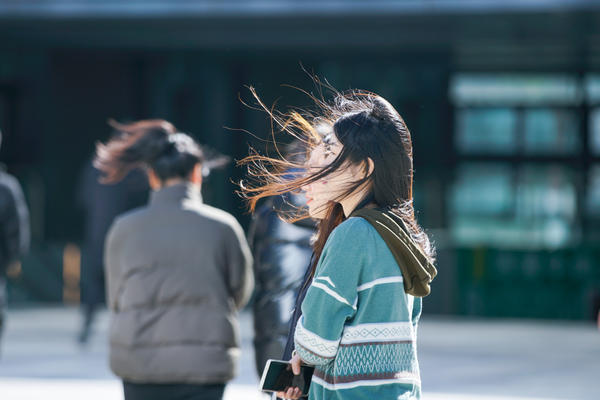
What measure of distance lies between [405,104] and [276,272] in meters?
11.3

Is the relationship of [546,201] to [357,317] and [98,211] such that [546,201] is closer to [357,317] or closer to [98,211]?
[98,211]

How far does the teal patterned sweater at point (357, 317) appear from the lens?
2.43 m

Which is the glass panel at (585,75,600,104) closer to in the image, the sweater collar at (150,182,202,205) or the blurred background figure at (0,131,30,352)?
the blurred background figure at (0,131,30,352)

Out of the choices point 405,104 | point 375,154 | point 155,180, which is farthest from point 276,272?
point 405,104

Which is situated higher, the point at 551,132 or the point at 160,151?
the point at 551,132

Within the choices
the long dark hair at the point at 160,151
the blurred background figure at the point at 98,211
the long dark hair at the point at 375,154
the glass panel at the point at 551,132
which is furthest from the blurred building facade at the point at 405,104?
Result: the long dark hair at the point at 375,154

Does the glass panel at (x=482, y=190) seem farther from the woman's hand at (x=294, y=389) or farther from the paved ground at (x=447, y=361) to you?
the woman's hand at (x=294, y=389)

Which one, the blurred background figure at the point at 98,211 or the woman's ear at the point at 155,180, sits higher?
the woman's ear at the point at 155,180

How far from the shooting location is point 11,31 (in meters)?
15.2

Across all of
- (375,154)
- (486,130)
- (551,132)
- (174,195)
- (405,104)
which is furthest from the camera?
(405,104)

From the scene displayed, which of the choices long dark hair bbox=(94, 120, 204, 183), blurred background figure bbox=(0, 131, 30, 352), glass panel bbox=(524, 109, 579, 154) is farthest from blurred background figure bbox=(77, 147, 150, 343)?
glass panel bbox=(524, 109, 579, 154)

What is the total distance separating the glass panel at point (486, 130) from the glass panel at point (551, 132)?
238 mm

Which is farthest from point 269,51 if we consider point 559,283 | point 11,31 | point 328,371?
point 328,371

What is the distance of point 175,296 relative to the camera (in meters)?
4.11
